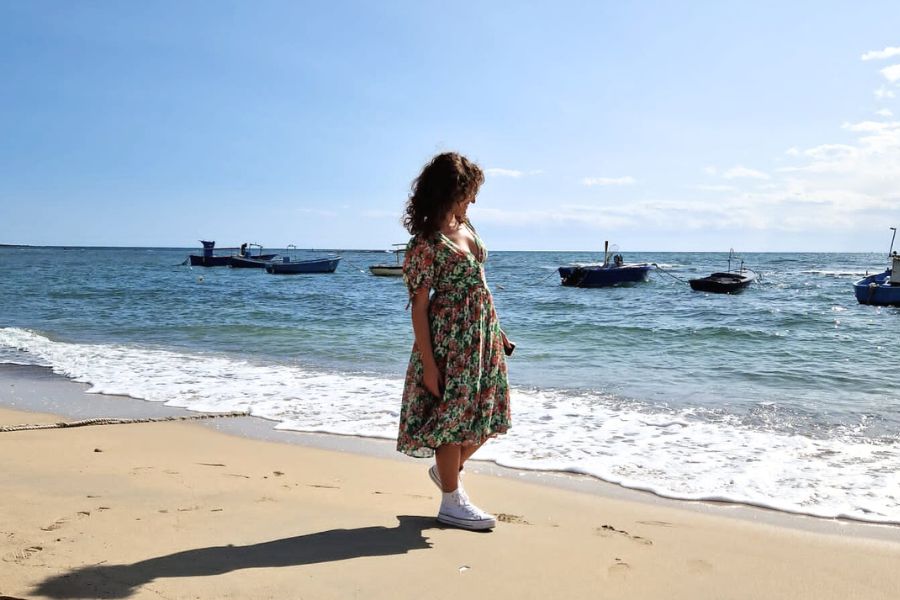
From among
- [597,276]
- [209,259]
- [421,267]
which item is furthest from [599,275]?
[209,259]

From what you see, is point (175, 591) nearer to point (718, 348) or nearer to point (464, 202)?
point (464, 202)

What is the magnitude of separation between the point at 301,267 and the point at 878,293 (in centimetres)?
3753

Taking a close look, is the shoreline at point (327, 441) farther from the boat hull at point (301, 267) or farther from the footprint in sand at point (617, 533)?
the boat hull at point (301, 267)

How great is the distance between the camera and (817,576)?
3.00 metres

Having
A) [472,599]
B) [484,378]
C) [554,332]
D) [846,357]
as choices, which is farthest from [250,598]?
[554,332]

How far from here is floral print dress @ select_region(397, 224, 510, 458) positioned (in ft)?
10.3

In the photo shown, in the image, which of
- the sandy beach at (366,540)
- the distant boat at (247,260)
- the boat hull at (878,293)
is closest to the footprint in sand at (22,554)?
the sandy beach at (366,540)

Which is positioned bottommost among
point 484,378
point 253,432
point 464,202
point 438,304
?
point 253,432

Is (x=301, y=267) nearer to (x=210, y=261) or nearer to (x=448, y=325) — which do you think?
(x=210, y=261)

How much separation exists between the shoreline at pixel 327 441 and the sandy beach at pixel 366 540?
0.13 ft

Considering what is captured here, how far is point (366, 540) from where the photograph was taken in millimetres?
3184

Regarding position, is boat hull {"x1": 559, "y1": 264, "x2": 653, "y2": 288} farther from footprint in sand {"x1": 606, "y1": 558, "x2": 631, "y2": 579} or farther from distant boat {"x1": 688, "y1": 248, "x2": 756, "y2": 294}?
footprint in sand {"x1": 606, "y1": 558, "x2": 631, "y2": 579}

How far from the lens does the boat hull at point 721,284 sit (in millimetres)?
30797

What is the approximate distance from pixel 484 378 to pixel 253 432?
3301 mm
